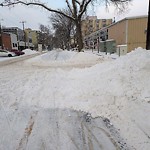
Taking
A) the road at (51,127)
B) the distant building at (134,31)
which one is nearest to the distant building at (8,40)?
the distant building at (134,31)

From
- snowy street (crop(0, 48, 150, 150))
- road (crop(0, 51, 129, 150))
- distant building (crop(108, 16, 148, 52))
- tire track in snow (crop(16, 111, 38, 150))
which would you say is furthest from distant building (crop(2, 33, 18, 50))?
tire track in snow (crop(16, 111, 38, 150))

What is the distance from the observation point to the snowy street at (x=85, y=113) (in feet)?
12.9

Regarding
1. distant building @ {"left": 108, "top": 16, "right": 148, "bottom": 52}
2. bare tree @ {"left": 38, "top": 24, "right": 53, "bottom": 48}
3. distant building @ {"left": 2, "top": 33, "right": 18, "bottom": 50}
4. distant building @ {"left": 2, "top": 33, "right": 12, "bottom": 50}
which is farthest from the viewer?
bare tree @ {"left": 38, "top": 24, "right": 53, "bottom": 48}

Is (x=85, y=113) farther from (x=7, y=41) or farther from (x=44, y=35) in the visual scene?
(x=44, y=35)

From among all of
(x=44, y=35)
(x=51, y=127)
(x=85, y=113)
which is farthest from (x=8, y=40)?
(x=51, y=127)

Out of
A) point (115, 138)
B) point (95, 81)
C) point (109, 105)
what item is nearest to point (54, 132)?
point (115, 138)

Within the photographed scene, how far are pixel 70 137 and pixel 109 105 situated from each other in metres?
1.82

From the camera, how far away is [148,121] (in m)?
4.60

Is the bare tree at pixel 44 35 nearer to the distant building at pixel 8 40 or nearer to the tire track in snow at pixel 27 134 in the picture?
the distant building at pixel 8 40

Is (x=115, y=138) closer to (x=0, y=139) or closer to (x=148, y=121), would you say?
(x=148, y=121)

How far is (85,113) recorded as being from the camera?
5.31m

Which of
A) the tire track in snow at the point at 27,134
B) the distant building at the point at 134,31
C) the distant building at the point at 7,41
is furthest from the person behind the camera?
the distant building at the point at 7,41

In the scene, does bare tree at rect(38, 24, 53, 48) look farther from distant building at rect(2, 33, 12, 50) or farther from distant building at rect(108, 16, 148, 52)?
distant building at rect(108, 16, 148, 52)

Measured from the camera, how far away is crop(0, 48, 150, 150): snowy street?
155 inches
